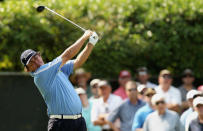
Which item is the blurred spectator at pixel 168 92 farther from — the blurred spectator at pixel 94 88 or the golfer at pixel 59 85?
the golfer at pixel 59 85

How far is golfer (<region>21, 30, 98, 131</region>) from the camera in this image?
6477 millimetres

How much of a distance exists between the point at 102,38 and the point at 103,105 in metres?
1.38

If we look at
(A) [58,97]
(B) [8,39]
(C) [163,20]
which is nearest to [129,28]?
(C) [163,20]

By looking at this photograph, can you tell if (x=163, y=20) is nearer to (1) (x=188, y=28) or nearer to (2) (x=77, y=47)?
(1) (x=188, y=28)

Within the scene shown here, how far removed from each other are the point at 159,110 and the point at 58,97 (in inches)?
95.2

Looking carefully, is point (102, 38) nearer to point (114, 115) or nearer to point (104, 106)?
point (104, 106)

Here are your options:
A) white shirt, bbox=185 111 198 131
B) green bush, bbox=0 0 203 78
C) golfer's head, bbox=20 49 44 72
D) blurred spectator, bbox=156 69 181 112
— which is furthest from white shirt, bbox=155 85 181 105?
golfer's head, bbox=20 49 44 72

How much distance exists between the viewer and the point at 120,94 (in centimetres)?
1057

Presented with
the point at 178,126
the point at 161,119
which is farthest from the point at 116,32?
the point at 178,126

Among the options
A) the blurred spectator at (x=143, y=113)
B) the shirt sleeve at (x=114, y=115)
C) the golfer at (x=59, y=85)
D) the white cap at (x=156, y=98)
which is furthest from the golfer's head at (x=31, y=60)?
the shirt sleeve at (x=114, y=115)

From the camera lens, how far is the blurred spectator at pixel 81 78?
10445 mm

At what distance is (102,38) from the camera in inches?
408

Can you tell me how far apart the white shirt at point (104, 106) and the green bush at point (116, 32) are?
1152 mm

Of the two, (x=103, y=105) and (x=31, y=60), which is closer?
(x=31, y=60)
